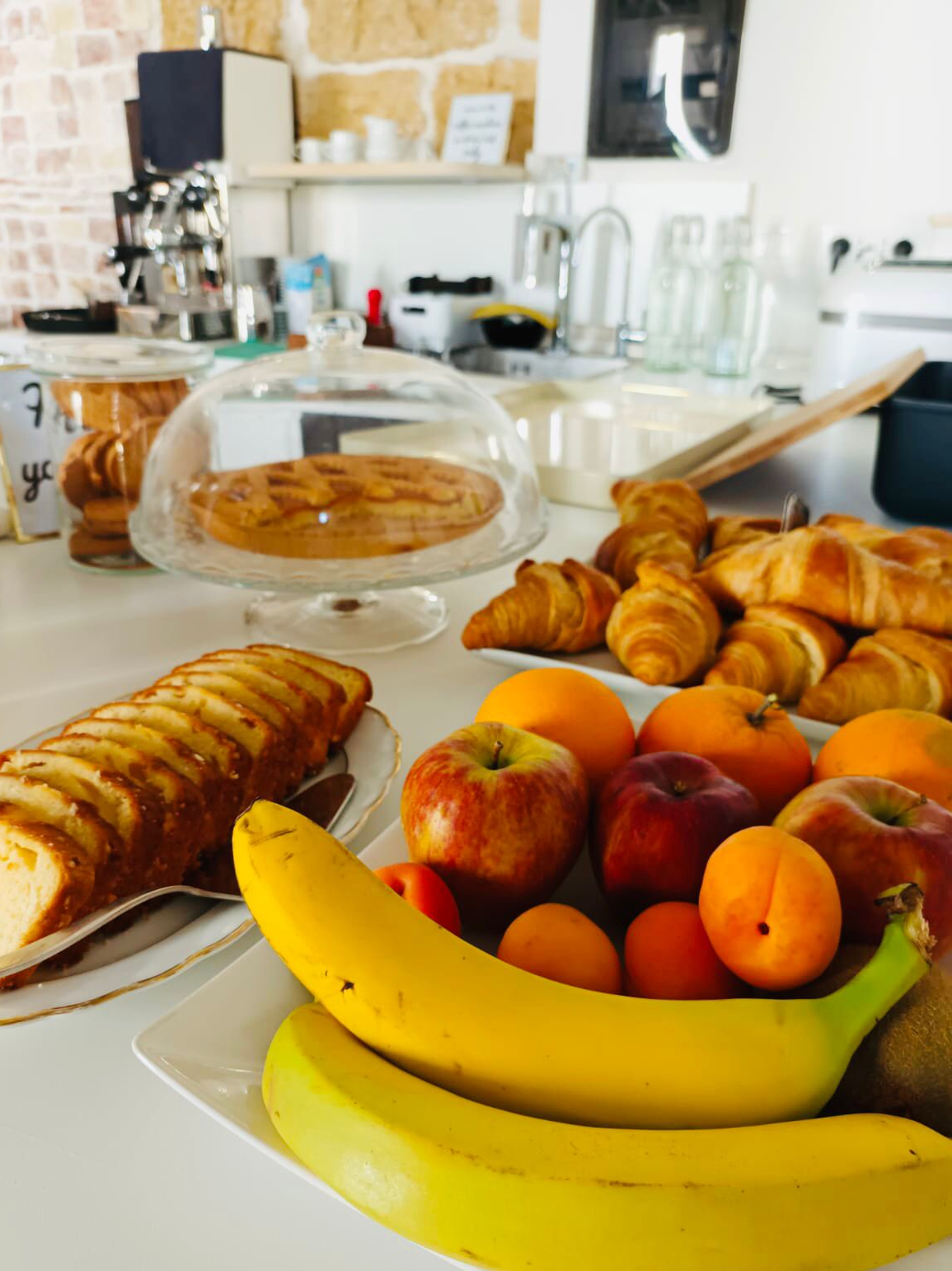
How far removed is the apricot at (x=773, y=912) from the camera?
0.38 m

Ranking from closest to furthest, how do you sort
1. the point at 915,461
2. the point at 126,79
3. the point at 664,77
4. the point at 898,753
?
the point at 898,753, the point at 915,461, the point at 664,77, the point at 126,79

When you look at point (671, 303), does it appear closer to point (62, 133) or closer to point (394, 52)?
point (394, 52)

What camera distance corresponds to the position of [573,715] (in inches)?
22.4

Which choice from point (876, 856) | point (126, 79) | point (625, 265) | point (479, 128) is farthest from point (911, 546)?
point (126, 79)

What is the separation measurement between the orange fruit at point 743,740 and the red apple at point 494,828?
0.34 ft

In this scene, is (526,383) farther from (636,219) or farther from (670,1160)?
(670,1160)

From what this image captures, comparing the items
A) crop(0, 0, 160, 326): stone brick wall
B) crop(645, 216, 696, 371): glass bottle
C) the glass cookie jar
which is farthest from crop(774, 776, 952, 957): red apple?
crop(0, 0, 160, 326): stone brick wall

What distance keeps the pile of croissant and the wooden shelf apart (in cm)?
196

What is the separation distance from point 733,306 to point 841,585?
6.03 ft

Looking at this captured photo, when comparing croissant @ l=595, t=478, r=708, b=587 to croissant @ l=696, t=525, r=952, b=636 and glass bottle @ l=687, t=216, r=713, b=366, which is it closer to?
croissant @ l=696, t=525, r=952, b=636

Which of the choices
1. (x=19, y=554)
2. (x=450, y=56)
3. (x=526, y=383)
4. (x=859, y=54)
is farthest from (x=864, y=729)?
(x=450, y=56)

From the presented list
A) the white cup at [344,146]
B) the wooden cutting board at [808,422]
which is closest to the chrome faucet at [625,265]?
the white cup at [344,146]

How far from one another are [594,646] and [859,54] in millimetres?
2021

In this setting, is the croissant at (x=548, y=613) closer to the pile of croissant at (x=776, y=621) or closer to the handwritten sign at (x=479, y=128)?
the pile of croissant at (x=776, y=621)
